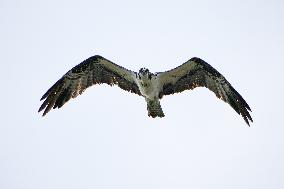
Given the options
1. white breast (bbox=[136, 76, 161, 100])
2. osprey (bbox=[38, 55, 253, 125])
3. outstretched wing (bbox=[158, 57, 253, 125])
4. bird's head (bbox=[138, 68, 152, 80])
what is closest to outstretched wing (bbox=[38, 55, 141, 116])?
osprey (bbox=[38, 55, 253, 125])

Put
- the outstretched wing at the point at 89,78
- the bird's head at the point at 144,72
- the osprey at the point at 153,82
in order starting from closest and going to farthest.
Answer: the bird's head at the point at 144,72 → the osprey at the point at 153,82 → the outstretched wing at the point at 89,78

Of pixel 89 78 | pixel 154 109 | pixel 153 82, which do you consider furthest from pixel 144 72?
pixel 89 78

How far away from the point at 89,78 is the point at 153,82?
79.1 inches

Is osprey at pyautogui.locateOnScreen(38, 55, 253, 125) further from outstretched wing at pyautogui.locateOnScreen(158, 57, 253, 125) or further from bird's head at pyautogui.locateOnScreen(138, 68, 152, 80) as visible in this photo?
bird's head at pyautogui.locateOnScreen(138, 68, 152, 80)

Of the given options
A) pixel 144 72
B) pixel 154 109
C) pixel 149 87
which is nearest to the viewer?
pixel 144 72

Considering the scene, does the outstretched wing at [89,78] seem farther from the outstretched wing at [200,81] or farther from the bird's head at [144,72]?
the outstretched wing at [200,81]

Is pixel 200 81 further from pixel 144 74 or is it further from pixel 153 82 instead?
pixel 144 74

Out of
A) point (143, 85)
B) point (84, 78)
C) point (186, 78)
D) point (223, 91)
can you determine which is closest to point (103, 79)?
point (84, 78)

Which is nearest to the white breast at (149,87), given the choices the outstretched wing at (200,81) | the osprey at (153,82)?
the osprey at (153,82)

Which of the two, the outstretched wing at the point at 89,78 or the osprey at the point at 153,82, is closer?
the osprey at the point at 153,82

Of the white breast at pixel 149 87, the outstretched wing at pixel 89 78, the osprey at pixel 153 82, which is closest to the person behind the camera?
the white breast at pixel 149 87

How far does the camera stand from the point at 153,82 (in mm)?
13789

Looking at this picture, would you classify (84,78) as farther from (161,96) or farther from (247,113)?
(247,113)

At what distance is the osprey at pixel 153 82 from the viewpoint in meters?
14.0
